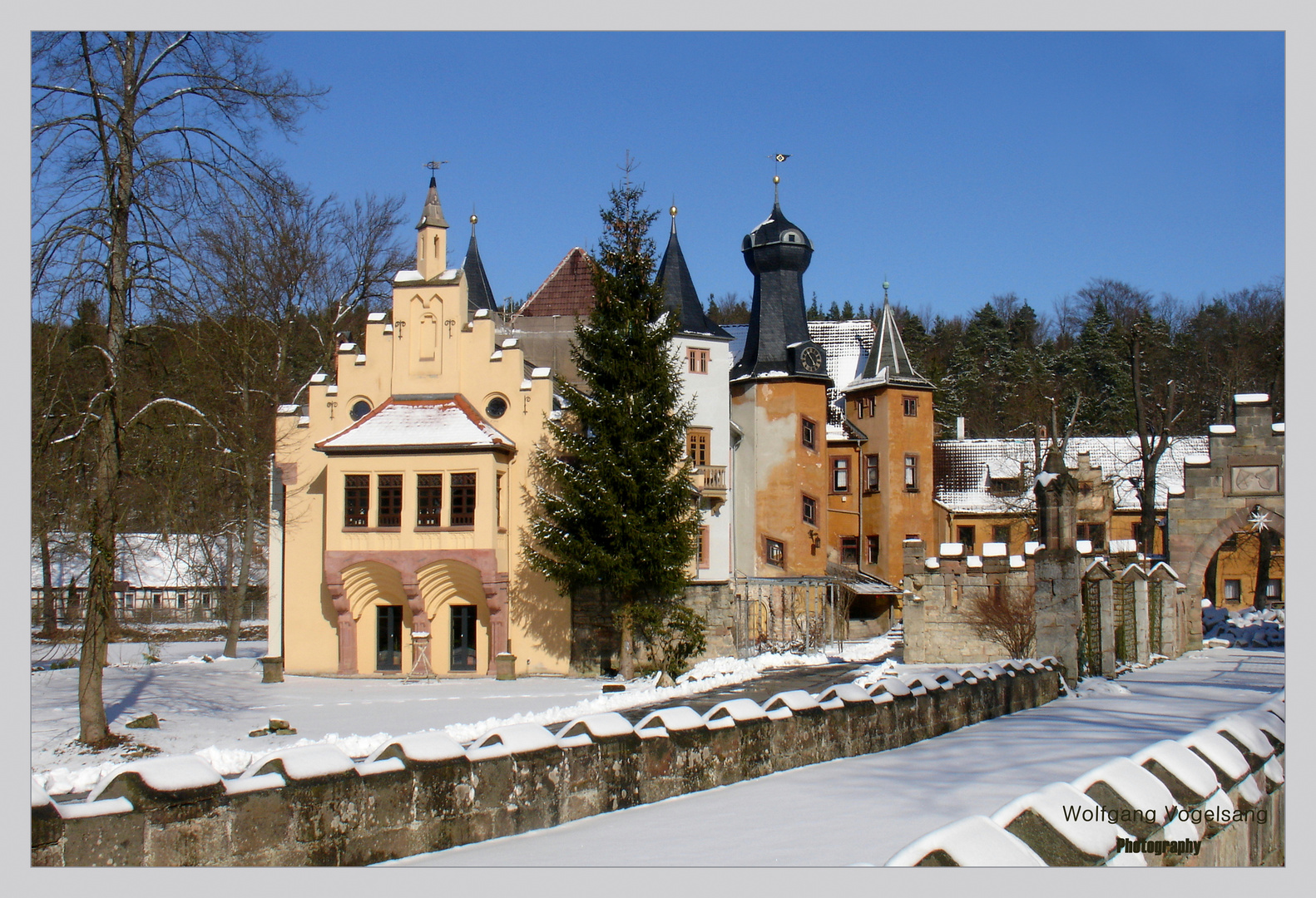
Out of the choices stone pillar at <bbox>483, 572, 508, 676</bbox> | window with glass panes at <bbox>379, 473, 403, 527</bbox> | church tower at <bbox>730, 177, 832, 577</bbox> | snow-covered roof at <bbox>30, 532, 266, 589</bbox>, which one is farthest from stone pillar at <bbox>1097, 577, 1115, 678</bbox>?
church tower at <bbox>730, 177, 832, 577</bbox>

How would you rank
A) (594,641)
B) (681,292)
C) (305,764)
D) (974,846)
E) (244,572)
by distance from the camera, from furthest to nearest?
1. (681,292)
2. (244,572)
3. (594,641)
4. (305,764)
5. (974,846)

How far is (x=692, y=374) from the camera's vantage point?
31.6 meters

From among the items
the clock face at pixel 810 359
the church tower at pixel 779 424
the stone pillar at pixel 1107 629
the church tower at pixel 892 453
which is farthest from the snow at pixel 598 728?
the church tower at pixel 892 453

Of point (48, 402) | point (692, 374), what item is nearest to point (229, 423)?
point (692, 374)

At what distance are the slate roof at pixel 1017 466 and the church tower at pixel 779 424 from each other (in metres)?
9.01

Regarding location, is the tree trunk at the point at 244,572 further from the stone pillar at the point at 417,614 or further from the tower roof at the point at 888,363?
the tower roof at the point at 888,363

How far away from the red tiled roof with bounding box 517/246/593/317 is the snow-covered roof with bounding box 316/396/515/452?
30.0ft

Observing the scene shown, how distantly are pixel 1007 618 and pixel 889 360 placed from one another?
20.6 meters

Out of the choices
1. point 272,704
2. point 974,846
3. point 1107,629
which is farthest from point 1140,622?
point 974,846

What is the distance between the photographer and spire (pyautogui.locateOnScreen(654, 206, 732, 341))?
32.4 metres

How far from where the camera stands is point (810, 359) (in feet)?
118

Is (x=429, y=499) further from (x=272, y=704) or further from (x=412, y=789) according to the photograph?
(x=412, y=789)

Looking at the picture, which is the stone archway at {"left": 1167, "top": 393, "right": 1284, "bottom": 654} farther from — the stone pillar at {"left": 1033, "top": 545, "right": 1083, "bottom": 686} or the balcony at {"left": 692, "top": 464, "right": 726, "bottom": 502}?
the stone pillar at {"left": 1033, "top": 545, "right": 1083, "bottom": 686}

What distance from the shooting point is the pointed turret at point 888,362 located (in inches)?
1593
